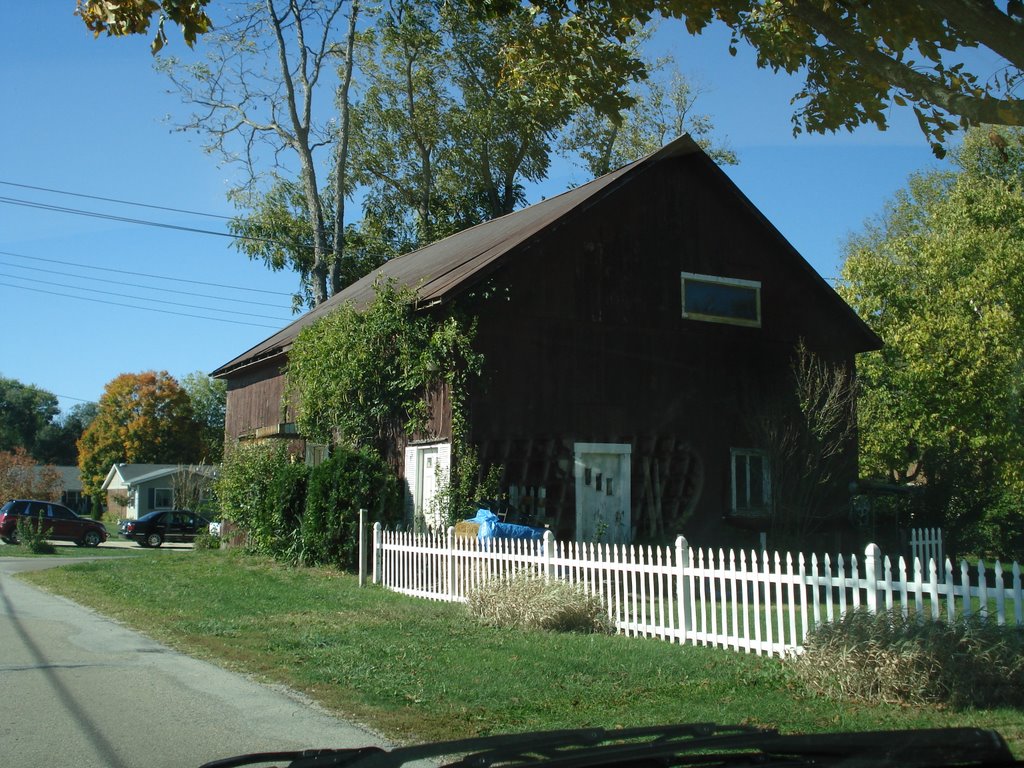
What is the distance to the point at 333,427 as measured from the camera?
1970cm

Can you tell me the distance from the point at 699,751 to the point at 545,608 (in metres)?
7.06

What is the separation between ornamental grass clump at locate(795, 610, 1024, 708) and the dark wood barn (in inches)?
393

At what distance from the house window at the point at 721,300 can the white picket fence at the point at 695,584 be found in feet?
26.2

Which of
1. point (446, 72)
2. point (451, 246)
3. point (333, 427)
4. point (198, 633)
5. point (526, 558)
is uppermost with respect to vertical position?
point (446, 72)

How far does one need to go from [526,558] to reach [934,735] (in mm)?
8522

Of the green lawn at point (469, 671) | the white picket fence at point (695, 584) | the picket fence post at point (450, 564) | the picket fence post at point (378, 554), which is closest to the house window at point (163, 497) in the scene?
the picket fence post at point (378, 554)

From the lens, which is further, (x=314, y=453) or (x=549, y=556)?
(x=314, y=453)

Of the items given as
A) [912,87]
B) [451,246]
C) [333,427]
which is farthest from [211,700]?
[451,246]

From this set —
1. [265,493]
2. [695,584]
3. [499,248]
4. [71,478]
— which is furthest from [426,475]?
[71,478]

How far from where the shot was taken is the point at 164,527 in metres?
37.7

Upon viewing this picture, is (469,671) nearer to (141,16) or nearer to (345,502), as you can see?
(141,16)

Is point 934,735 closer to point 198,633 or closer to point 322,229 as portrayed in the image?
point 198,633

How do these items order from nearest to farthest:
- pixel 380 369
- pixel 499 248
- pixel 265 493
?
pixel 499 248 < pixel 380 369 < pixel 265 493

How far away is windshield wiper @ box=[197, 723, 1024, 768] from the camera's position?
329 centimetres
